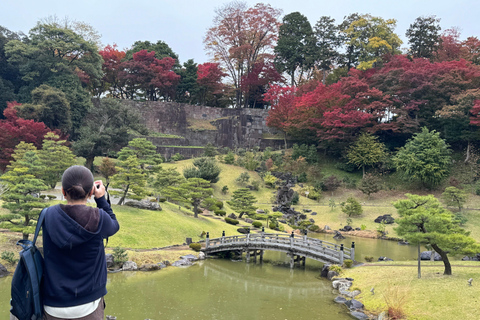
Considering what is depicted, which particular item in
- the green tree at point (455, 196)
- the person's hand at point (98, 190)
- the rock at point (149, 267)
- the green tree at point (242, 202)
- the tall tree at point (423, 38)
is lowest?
the rock at point (149, 267)

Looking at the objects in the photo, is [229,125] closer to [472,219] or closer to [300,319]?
[472,219]

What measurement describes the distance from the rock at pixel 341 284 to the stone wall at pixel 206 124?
32.9 metres

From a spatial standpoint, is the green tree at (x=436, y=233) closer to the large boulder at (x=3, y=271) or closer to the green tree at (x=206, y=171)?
the large boulder at (x=3, y=271)

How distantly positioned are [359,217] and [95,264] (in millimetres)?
32334

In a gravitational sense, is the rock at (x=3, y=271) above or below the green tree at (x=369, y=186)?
below

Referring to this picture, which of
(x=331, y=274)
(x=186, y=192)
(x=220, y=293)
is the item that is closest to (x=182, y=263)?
(x=220, y=293)

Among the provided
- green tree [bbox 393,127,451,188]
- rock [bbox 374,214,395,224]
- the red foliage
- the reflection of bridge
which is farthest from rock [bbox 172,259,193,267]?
green tree [bbox 393,127,451,188]

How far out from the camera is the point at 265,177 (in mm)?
40500

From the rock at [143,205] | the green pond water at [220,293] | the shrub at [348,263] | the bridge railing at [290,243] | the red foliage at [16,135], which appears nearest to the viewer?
the green pond water at [220,293]

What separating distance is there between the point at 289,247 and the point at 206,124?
3203 cm

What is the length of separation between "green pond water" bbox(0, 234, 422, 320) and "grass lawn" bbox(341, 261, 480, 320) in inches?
56.9

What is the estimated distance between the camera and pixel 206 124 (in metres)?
50.4

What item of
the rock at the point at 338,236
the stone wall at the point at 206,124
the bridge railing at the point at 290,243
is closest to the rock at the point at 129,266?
the bridge railing at the point at 290,243

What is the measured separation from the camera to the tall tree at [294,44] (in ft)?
162
